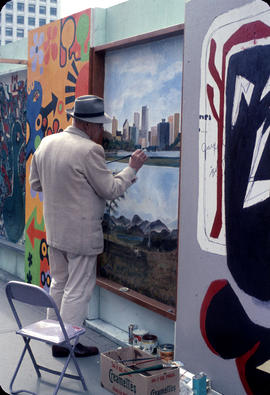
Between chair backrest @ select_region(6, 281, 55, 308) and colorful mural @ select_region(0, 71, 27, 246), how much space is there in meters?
3.69

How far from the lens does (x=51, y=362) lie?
4.78 metres

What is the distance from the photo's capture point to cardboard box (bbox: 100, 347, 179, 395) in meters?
3.81

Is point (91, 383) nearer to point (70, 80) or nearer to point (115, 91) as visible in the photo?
point (115, 91)

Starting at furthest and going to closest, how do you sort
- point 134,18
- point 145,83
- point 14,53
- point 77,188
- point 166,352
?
point 14,53
point 134,18
point 145,83
point 77,188
point 166,352

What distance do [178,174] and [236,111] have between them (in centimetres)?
95

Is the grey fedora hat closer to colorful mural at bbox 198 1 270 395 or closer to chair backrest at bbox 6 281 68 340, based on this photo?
colorful mural at bbox 198 1 270 395

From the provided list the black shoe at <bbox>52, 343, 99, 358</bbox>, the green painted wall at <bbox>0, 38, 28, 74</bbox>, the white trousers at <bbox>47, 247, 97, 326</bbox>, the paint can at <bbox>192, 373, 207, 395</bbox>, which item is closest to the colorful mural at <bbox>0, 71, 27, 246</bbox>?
the green painted wall at <bbox>0, 38, 28, 74</bbox>

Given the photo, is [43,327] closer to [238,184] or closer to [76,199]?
[76,199]

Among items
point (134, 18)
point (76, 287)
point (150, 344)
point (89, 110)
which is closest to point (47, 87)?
point (134, 18)

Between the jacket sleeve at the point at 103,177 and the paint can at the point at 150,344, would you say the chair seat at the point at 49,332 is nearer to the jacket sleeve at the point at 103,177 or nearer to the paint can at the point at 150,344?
the paint can at the point at 150,344

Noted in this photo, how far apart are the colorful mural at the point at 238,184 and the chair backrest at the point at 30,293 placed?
1.09m

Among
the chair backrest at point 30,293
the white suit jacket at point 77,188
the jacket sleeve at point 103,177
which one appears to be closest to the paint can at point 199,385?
the chair backrest at point 30,293

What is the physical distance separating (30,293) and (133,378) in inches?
34.3

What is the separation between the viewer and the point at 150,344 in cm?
471
